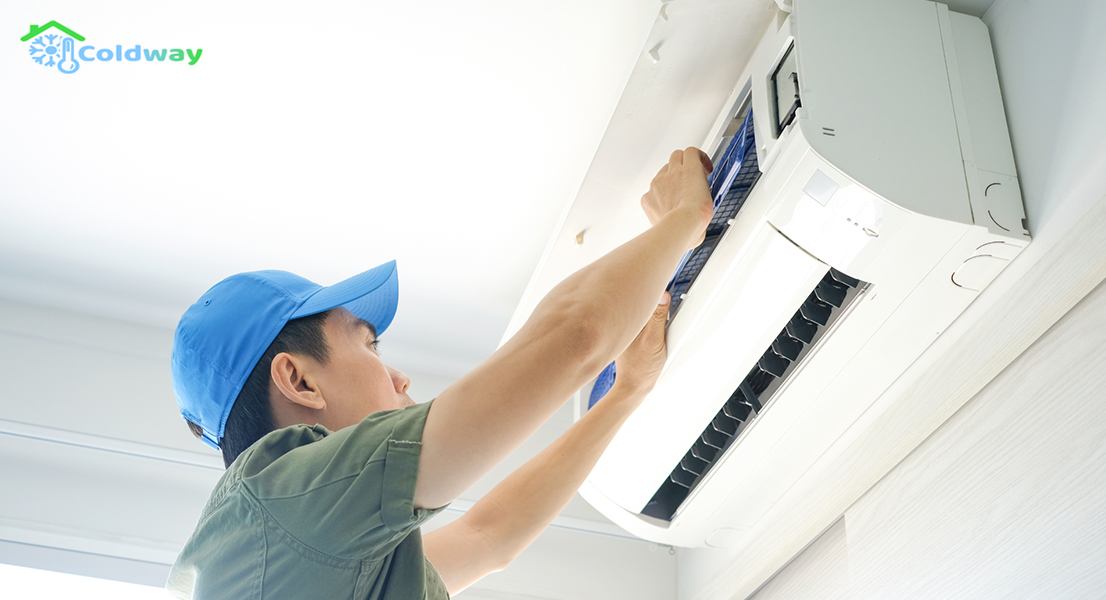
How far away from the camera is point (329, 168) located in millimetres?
1916

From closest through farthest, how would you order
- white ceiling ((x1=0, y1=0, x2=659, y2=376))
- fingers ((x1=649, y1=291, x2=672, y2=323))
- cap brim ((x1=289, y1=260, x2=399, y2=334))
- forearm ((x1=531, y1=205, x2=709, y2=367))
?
1. forearm ((x1=531, y1=205, x2=709, y2=367))
2. cap brim ((x1=289, y1=260, x2=399, y2=334))
3. fingers ((x1=649, y1=291, x2=672, y2=323))
4. white ceiling ((x1=0, y1=0, x2=659, y2=376))

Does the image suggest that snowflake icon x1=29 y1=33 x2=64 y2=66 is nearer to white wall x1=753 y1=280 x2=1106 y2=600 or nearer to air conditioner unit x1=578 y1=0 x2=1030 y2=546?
air conditioner unit x1=578 y1=0 x2=1030 y2=546

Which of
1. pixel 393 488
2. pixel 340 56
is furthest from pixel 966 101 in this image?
pixel 340 56

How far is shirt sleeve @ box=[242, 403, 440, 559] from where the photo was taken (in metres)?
0.81

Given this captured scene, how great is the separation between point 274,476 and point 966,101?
3.44 ft

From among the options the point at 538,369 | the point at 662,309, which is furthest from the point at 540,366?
the point at 662,309

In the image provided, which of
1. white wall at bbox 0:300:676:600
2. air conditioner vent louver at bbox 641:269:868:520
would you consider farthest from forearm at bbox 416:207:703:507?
white wall at bbox 0:300:676:600

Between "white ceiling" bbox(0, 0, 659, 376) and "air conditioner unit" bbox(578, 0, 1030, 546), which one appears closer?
"air conditioner unit" bbox(578, 0, 1030, 546)

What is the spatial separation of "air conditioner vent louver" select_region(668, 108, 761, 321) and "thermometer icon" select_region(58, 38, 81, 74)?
1.27 m

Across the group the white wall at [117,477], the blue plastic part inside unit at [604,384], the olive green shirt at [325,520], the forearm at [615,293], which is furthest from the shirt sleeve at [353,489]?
the white wall at [117,477]

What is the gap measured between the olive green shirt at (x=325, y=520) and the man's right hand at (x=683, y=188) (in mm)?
612

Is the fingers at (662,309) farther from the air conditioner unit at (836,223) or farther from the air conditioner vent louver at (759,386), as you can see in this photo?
the air conditioner vent louver at (759,386)

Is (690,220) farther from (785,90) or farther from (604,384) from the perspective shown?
(604,384)

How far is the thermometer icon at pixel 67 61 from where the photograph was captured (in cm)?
167
